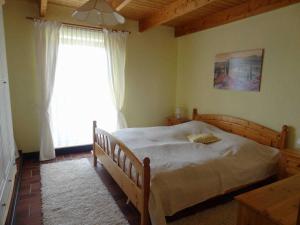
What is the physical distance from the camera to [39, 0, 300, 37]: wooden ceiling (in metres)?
2.91

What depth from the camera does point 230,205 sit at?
7.76 feet

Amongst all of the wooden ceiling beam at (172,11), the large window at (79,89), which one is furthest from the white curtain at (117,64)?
the wooden ceiling beam at (172,11)

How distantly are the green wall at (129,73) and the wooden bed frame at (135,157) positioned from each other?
107cm

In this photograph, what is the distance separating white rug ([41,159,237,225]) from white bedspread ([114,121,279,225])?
0.70ft

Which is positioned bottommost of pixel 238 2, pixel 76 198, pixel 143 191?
pixel 76 198

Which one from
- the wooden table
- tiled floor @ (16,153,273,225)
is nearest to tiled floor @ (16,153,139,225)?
tiled floor @ (16,153,273,225)

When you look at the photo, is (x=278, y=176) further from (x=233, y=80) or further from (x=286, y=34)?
(x=286, y=34)

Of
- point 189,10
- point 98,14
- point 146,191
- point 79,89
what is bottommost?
point 146,191

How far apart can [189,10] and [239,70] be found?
122 centimetres

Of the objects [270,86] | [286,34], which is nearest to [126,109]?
[270,86]

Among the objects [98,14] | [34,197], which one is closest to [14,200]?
[34,197]

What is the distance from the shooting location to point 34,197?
8.25 ft

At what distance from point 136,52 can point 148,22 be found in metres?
0.65

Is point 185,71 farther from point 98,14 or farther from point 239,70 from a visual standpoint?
point 98,14
